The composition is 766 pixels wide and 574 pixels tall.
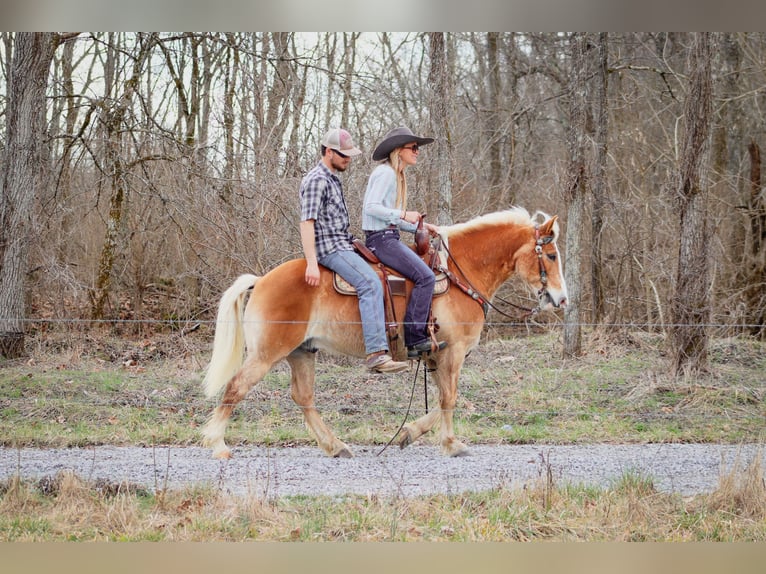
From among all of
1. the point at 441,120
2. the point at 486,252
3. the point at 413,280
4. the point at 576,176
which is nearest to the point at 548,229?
the point at 486,252

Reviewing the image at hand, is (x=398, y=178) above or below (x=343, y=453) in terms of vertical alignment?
above

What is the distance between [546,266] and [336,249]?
1.38m

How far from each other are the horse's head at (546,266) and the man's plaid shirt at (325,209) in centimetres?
120

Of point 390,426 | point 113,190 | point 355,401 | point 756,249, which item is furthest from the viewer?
point 756,249

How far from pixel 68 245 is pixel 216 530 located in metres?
4.74

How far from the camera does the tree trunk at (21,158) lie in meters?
7.94

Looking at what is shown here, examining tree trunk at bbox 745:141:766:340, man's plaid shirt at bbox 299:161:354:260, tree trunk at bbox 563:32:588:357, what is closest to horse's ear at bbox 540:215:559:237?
man's plaid shirt at bbox 299:161:354:260

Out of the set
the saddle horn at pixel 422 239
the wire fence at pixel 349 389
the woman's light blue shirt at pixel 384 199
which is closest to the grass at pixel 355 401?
the wire fence at pixel 349 389

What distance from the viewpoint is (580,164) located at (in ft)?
28.1

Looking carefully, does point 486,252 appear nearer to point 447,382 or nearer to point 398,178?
point 398,178

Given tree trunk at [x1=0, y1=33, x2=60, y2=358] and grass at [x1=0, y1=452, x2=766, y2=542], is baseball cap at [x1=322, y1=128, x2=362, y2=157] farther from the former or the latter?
tree trunk at [x1=0, y1=33, x2=60, y2=358]

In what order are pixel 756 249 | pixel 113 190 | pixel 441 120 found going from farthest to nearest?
pixel 756 249 → pixel 113 190 → pixel 441 120

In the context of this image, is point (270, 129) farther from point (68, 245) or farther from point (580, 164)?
point (580, 164)

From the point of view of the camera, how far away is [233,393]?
522cm
